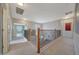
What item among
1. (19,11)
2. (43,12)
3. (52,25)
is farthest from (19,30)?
(52,25)

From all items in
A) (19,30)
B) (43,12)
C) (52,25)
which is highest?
(43,12)

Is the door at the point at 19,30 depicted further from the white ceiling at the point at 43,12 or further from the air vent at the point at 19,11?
the air vent at the point at 19,11

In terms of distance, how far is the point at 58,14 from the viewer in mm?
2326

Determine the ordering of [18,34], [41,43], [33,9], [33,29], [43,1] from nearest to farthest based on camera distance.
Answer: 1. [43,1]
2. [33,9]
3. [18,34]
4. [33,29]
5. [41,43]

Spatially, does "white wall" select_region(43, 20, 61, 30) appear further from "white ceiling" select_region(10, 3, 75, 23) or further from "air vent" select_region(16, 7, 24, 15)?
"air vent" select_region(16, 7, 24, 15)

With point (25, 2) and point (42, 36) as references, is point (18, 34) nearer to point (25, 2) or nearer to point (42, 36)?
→ point (42, 36)

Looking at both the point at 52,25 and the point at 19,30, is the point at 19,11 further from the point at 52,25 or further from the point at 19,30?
the point at 52,25

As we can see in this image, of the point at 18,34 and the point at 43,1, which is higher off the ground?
the point at 43,1

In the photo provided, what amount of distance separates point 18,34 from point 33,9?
0.86 meters

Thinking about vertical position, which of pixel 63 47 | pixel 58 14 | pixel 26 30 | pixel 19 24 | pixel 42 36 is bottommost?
pixel 63 47

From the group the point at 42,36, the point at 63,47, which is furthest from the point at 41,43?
the point at 63,47

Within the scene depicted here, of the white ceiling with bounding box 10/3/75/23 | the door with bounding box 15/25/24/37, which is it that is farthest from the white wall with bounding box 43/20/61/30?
the door with bounding box 15/25/24/37

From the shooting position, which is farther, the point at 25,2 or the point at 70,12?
the point at 70,12

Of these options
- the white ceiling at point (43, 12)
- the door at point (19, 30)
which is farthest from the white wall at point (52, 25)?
the door at point (19, 30)
